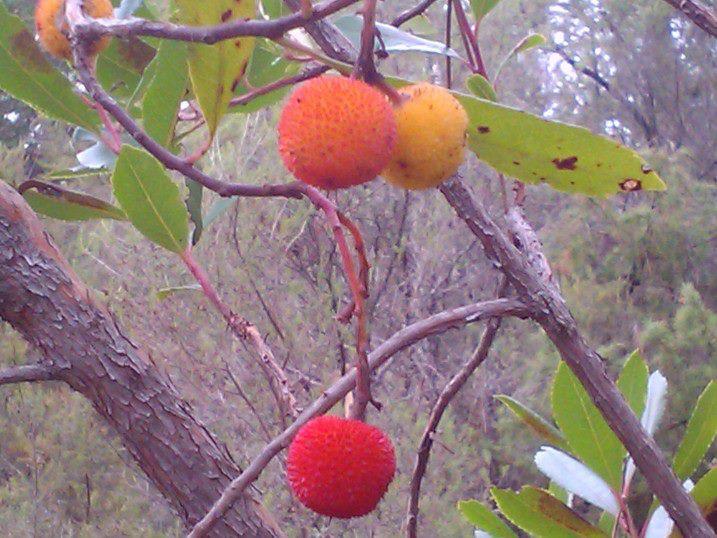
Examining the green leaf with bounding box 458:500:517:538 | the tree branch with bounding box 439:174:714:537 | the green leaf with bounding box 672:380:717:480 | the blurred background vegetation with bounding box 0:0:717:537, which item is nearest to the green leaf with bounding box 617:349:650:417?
the green leaf with bounding box 672:380:717:480

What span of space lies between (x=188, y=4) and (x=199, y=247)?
9.73 ft

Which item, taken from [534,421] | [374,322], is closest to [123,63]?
[534,421]

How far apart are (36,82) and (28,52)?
30mm

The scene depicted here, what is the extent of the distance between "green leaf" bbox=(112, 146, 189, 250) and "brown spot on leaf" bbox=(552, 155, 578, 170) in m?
0.26

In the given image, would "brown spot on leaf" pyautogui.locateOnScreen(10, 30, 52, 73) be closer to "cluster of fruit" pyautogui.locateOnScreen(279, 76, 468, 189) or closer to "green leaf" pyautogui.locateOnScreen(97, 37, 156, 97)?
"green leaf" pyautogui.locateOnScreen(97, 37, 156, 97)

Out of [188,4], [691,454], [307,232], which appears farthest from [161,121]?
[307,232]

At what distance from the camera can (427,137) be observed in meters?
0.37

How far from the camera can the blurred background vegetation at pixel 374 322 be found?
3.22 meters

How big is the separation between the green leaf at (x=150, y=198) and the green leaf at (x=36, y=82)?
0.28 ft

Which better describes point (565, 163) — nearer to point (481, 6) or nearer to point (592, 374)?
point (592, 374)

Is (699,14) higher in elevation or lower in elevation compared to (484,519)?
higher

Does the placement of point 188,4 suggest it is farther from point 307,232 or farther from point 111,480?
point 111,480

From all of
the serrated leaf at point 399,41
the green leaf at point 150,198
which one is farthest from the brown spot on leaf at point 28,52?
the serrated leaf at point 399,41

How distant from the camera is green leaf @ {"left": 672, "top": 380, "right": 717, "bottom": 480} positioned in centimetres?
79
